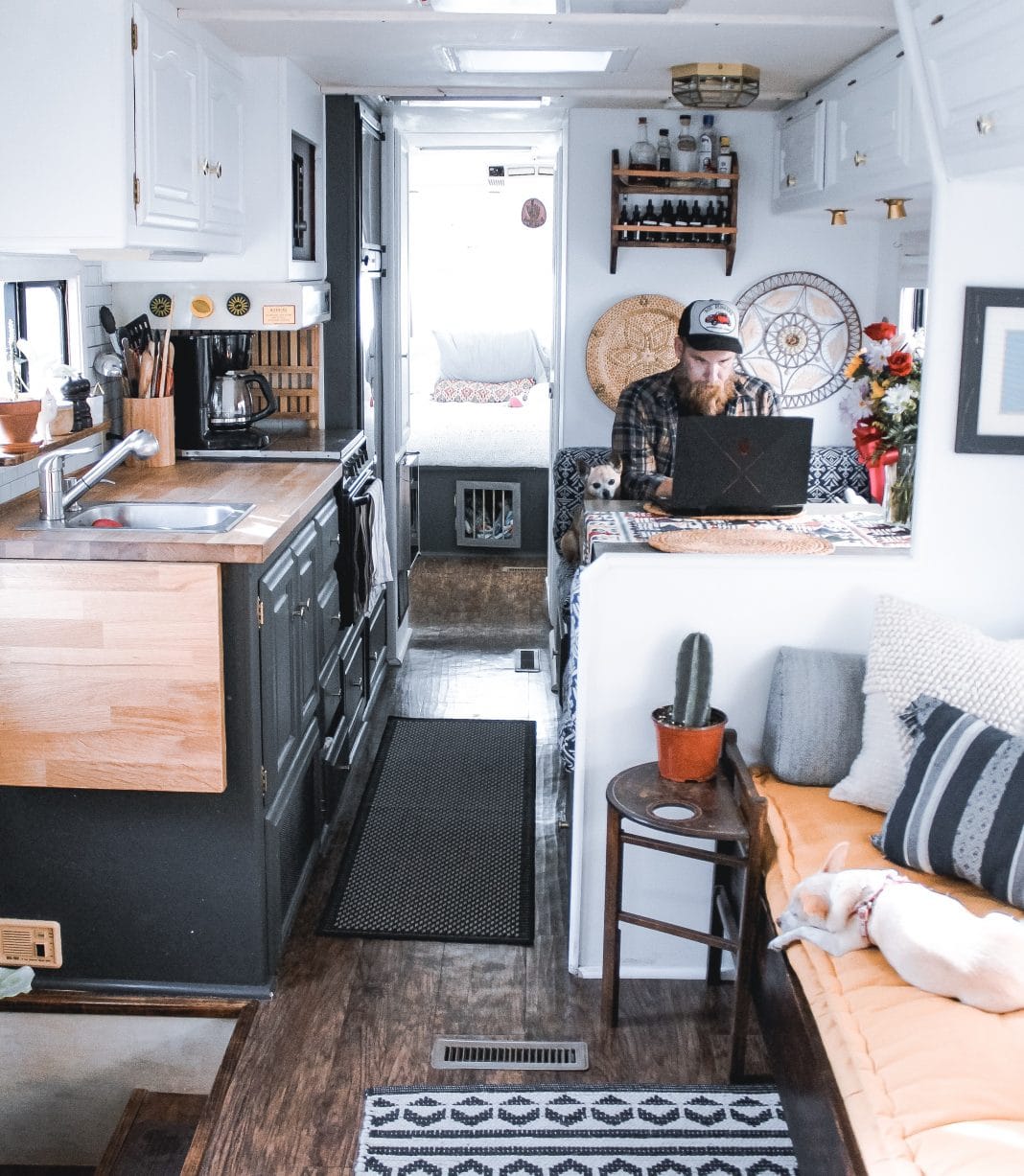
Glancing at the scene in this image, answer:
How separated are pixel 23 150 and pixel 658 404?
7.02 feet

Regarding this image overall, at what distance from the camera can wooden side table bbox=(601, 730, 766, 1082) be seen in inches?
108

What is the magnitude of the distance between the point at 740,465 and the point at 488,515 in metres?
4.54

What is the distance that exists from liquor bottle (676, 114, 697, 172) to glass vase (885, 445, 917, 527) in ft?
7.68

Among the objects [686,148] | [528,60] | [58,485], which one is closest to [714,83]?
[528,60]

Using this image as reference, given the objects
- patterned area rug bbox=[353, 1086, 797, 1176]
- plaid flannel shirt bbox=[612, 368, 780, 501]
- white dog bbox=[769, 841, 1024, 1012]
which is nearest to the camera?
white dog bbox=[769, 841, 1024, 1012]

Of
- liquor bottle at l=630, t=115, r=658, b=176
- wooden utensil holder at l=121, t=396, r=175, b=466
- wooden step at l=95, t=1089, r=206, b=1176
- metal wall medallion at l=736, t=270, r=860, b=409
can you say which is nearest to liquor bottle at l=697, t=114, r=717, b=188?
liquor bottle at l=630, t=115, r=658, b=176

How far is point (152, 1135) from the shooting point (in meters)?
2.91

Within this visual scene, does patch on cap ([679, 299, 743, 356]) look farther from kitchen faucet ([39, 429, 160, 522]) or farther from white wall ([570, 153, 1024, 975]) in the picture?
kitchen faucet ([39, 429, 160, 522])

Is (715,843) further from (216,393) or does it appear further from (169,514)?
(216,393)

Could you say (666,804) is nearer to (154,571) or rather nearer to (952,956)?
(952,956)

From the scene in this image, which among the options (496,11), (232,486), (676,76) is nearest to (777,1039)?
(232,486)

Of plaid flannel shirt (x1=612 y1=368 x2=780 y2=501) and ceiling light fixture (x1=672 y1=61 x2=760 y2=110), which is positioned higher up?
ceiling light fixture (x1=672 y1=61 x2=760 y2=110)

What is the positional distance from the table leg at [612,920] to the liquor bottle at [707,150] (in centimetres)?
330

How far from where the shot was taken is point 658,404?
176 inches
